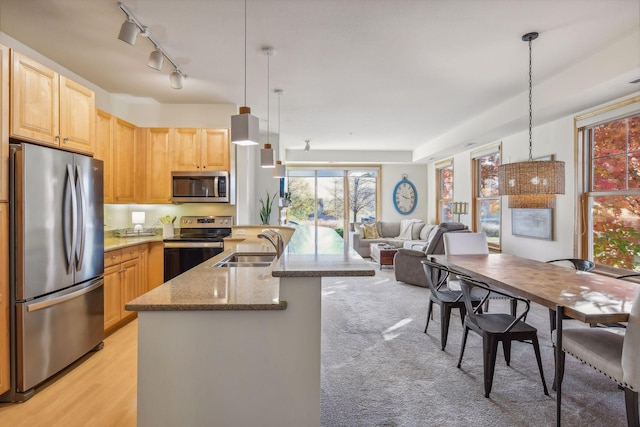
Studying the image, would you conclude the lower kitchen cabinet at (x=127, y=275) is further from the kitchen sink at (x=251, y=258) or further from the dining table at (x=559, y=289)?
the dining table at (x=559, y=289)

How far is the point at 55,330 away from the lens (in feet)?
8.01

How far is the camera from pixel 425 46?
9.88ft

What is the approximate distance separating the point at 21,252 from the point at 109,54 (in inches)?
78.6

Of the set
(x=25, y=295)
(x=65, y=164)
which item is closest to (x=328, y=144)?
(x=65, y=164)

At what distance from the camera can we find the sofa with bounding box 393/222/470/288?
199 inches

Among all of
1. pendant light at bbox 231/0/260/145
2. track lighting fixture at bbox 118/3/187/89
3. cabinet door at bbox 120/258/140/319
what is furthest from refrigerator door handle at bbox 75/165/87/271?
pendant light at bbox 231/0/260/145

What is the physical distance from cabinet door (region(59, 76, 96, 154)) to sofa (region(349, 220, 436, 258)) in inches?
227

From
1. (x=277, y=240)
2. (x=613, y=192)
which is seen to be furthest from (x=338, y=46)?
(x=613, y=192)

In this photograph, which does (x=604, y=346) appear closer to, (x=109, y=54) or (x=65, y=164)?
(x=65, y=164)

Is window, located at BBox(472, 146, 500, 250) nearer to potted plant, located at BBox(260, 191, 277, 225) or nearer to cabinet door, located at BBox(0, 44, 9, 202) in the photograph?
potted plant, located at BBox(260, 191, 277, 225)

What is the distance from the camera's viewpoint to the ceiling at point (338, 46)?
8.03 ft

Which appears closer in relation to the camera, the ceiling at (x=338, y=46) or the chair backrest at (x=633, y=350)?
the chair backrest at (x=633, y=350)

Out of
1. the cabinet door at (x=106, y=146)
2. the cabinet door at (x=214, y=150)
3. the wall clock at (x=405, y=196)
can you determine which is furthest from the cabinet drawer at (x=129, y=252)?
the wall clock at (x=405, y=196)

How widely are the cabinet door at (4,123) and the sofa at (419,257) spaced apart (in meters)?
4.61
